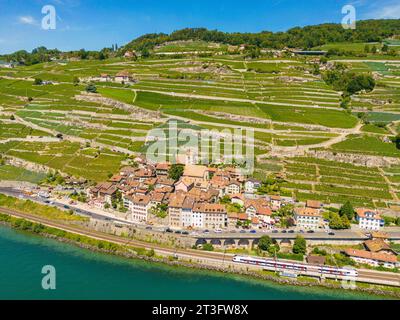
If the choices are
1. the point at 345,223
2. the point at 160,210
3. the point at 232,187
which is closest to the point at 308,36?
the point at 232,187

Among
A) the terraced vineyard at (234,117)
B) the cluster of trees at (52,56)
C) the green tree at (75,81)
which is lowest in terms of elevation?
the terraced vineyard at (234,117)

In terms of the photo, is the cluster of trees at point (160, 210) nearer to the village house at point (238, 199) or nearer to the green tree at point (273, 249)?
the village house at point (238, 199)

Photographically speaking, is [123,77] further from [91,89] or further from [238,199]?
[238,199]

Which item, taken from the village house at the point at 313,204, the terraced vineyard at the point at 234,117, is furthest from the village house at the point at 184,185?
the village house at the point at 313,204

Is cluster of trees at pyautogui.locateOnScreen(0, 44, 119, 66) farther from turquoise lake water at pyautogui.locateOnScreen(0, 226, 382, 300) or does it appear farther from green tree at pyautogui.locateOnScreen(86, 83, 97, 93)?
turquoise lake water at pyautogui.locateOnScreen(0, 226, 382, 300)

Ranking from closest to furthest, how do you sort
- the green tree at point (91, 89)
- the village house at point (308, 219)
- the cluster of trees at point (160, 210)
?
the village house at point (308, 219), the cluster of trees at point (160, 210), the green tree at point (91, 89)

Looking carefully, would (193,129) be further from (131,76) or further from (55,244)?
(131,76)

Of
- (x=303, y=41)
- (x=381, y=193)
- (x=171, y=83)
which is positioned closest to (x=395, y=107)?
(x=381, y=193)
